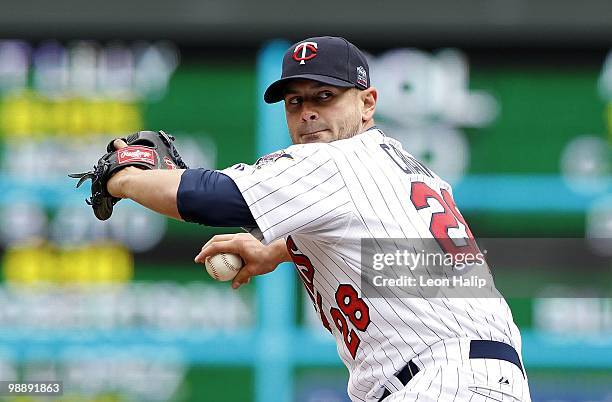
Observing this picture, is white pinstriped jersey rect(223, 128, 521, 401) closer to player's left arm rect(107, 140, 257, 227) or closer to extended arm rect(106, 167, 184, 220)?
player's left arm rect(107, 140, 257, 227)

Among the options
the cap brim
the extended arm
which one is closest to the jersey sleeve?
the extended arm

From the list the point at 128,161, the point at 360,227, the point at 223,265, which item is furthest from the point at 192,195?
the point at 223,265

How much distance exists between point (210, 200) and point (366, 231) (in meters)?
0.44

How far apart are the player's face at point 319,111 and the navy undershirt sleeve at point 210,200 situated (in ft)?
1.57

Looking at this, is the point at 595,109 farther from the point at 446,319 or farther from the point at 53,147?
the point at 446,319

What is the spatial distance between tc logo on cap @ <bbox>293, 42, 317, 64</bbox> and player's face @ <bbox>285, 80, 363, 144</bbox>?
0.07 m

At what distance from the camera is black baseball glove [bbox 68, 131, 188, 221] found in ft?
11.3

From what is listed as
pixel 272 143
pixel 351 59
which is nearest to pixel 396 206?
pixel 351 59

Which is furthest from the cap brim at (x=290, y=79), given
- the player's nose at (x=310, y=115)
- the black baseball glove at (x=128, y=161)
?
the black baseball glove at (x=128, y=161)

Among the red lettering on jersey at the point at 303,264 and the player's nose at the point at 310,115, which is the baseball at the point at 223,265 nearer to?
the red lettering on jersey at the point at 303,264

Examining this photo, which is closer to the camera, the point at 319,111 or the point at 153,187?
the point at 153,187

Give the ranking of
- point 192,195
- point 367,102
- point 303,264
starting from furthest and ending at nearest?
point 367,102, point 303,264, point 192,195

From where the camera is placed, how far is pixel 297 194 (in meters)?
3.35

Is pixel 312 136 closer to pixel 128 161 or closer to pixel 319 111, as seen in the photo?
pixel 319 111
